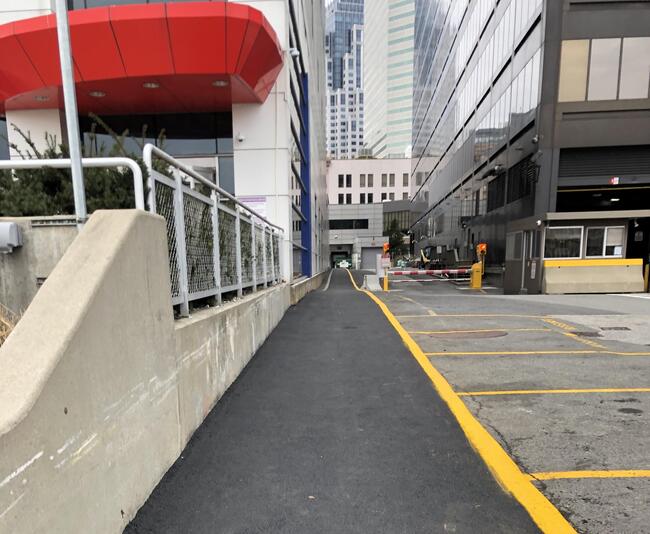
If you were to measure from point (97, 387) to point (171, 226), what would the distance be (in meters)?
1.70

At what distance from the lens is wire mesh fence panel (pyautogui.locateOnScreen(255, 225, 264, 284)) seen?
278 inches

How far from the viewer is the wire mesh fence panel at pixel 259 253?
23.1 ft

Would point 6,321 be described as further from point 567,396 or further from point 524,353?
point 524,353

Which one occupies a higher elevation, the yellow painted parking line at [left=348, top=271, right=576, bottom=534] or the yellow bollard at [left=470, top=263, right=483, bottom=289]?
the yellow painted parking line at [left=348, top=271, right=576, bottom=534]

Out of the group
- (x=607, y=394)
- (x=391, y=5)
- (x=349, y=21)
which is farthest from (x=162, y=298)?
(x=349, y=21)

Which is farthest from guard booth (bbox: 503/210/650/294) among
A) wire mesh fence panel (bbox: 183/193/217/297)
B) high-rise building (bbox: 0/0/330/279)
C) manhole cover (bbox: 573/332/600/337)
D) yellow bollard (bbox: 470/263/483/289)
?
wire mesh fence panel (bbox: 183/193/217/297)

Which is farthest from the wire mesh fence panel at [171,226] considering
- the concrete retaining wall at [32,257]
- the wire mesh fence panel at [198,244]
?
the concrete retaining wall at [32,257]

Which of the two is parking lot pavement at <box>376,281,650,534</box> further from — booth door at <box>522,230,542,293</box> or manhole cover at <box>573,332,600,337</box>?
booth door at <box>522,230,542,293</box>

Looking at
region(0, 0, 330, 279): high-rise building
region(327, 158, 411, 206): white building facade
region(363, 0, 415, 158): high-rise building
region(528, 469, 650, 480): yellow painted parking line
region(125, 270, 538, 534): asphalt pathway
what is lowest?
region(125, 270, 538, 534): asphalt pathway

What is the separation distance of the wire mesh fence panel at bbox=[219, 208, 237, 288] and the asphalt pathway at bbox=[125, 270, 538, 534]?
4.36 ft

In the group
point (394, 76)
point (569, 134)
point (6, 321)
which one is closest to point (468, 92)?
point (569, 134)

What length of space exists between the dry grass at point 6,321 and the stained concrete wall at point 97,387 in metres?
0.92

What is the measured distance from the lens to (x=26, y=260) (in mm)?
3164

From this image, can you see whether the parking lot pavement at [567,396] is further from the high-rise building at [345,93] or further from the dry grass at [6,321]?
the high-rise building at [345,93]
